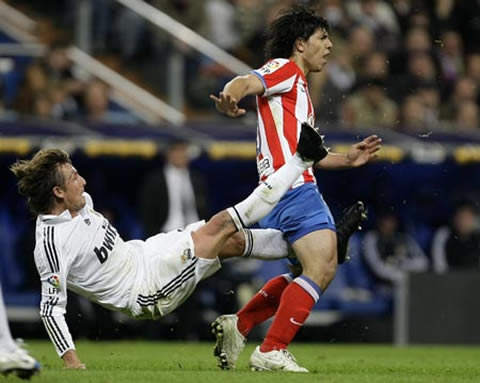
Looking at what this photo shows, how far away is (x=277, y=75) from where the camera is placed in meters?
9.32

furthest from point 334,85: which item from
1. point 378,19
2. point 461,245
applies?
point 461,245

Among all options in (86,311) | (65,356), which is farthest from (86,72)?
(65,356)

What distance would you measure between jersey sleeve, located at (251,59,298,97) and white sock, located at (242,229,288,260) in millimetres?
920

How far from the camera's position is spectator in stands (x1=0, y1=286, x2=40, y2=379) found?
7324 millimetres

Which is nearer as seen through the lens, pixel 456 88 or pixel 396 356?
pixel 396 356

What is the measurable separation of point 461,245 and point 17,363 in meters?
10.6

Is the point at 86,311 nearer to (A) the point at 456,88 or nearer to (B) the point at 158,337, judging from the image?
(B) the point at 158,337

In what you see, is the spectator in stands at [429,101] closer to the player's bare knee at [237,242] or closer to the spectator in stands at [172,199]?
the spectator in stands at [172,199]

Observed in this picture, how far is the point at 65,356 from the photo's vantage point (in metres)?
8.84

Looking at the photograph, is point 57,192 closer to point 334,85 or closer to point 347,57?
point 334,85

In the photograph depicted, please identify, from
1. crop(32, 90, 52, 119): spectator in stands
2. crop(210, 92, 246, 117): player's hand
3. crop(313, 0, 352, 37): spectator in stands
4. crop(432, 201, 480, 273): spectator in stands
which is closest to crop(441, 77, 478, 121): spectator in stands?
crop(432, 201, 480, 273): spectator in stands

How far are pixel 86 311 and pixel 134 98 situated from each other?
315cm

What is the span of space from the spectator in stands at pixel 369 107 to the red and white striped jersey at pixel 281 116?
725cm

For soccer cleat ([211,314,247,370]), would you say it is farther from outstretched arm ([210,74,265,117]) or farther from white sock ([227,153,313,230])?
outstretched arm ([210,74,265,117])
